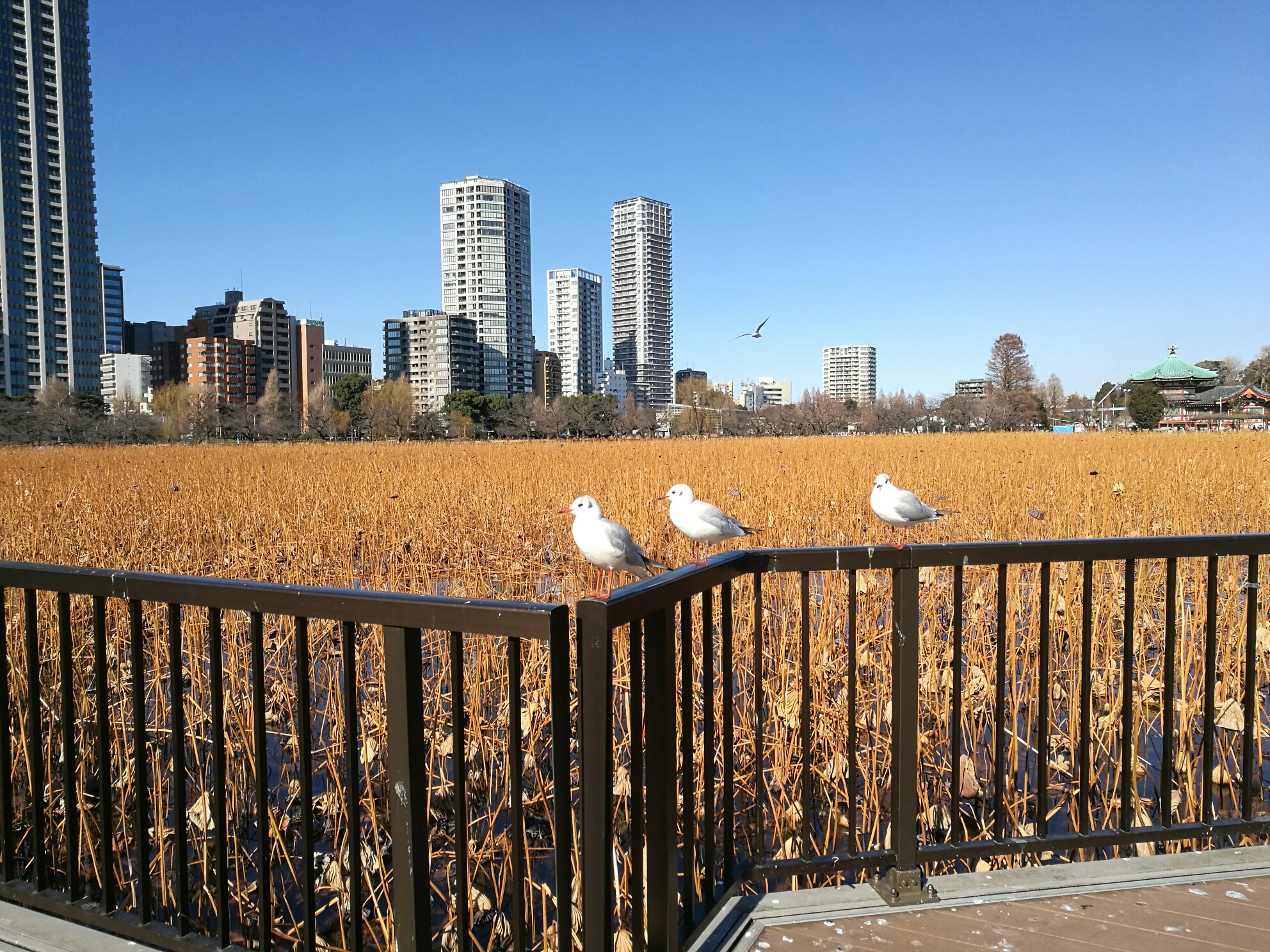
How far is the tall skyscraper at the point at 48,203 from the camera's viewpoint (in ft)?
287

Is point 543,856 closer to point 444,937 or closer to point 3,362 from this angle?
point 444,937

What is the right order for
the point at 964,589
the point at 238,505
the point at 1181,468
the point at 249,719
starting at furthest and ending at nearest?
the point at 1181,468, the point at 238,505, the point at 964,589, the point at 249,719

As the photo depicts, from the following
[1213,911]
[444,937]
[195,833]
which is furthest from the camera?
[195,833]

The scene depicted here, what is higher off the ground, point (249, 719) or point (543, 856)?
point (249, 719)

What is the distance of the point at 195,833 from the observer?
3.58 metres

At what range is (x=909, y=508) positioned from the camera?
21.3ft

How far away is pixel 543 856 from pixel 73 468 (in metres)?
15.7

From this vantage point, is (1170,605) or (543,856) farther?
(543,856)

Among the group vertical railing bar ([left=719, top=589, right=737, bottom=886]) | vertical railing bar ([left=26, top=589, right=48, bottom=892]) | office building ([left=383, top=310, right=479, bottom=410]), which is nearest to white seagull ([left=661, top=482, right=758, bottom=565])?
vertical railing bar ([left=719, top=589, right=737, bottom=886])

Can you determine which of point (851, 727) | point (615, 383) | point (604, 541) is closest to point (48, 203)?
point (615, 383)

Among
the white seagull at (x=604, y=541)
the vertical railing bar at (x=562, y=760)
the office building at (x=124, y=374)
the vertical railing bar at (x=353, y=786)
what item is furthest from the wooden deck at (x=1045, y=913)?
the office building at (x=124, y=374)

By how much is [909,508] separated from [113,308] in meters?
141

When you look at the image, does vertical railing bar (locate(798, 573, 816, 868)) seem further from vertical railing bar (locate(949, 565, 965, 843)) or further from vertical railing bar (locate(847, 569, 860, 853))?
vertical railing bar (locate(949, 565, 965, 843))

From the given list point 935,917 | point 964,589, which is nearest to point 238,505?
point 964,589
